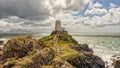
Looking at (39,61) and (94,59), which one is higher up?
(39,61)

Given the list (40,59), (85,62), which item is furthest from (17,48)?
(85,62)

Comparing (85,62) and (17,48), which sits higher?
(17,48)

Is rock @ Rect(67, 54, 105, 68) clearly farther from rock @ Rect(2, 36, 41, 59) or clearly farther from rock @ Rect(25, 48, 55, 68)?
rock @ Rect(2, 36, 41, 59)

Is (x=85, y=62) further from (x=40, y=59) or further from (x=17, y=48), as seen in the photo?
(x=40, y=59)

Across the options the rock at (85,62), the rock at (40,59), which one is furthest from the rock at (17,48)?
the rock at (85,62)

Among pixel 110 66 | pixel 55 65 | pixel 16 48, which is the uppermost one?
pixel 16 48

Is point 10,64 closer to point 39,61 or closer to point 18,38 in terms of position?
point 39,61

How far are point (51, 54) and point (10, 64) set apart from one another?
21.5 m

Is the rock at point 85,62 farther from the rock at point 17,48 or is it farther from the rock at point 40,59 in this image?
the rock at point 17,48

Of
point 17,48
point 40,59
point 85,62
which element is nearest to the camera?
point 40,59

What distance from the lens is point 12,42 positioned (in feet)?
266

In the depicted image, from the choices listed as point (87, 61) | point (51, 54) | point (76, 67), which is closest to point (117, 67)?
point (87, 61)

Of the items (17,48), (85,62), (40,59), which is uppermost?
(17,48)

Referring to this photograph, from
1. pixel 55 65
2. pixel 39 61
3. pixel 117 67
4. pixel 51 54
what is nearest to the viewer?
pixel 39 61
